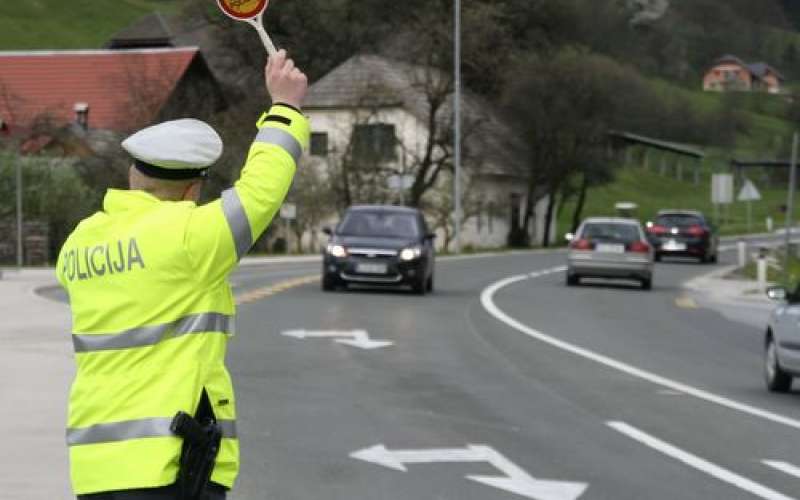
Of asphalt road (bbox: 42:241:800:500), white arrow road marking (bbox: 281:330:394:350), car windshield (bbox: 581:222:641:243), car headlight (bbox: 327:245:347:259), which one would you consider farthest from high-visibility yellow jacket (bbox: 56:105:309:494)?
car windshield (bbox: 581:222:641:243)

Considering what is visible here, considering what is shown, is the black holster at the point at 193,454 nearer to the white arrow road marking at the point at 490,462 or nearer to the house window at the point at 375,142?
the white arrow road marking at the point at 490,462

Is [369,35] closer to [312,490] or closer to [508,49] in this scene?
[508,49]

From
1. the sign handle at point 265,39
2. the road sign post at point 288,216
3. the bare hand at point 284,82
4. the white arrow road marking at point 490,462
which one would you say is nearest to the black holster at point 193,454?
the bare hand at point 284,82

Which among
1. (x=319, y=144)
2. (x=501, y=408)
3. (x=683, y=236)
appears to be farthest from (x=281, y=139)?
(x=319, y=144)

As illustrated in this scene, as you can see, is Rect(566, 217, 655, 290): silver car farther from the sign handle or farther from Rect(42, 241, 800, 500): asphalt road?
→ the sign handle

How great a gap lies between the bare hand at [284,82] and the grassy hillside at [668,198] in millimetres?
108685

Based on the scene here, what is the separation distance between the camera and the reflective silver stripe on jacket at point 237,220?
15.8ft

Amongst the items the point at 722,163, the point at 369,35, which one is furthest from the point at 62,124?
the point at 722,163

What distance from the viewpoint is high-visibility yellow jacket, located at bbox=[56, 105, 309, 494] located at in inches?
187

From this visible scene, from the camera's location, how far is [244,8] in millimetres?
6074

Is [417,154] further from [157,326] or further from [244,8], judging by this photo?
[157,326]

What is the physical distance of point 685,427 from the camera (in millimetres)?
14148

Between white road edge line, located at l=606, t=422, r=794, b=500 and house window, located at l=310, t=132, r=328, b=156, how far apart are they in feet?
184

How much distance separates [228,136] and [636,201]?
67259 mm
